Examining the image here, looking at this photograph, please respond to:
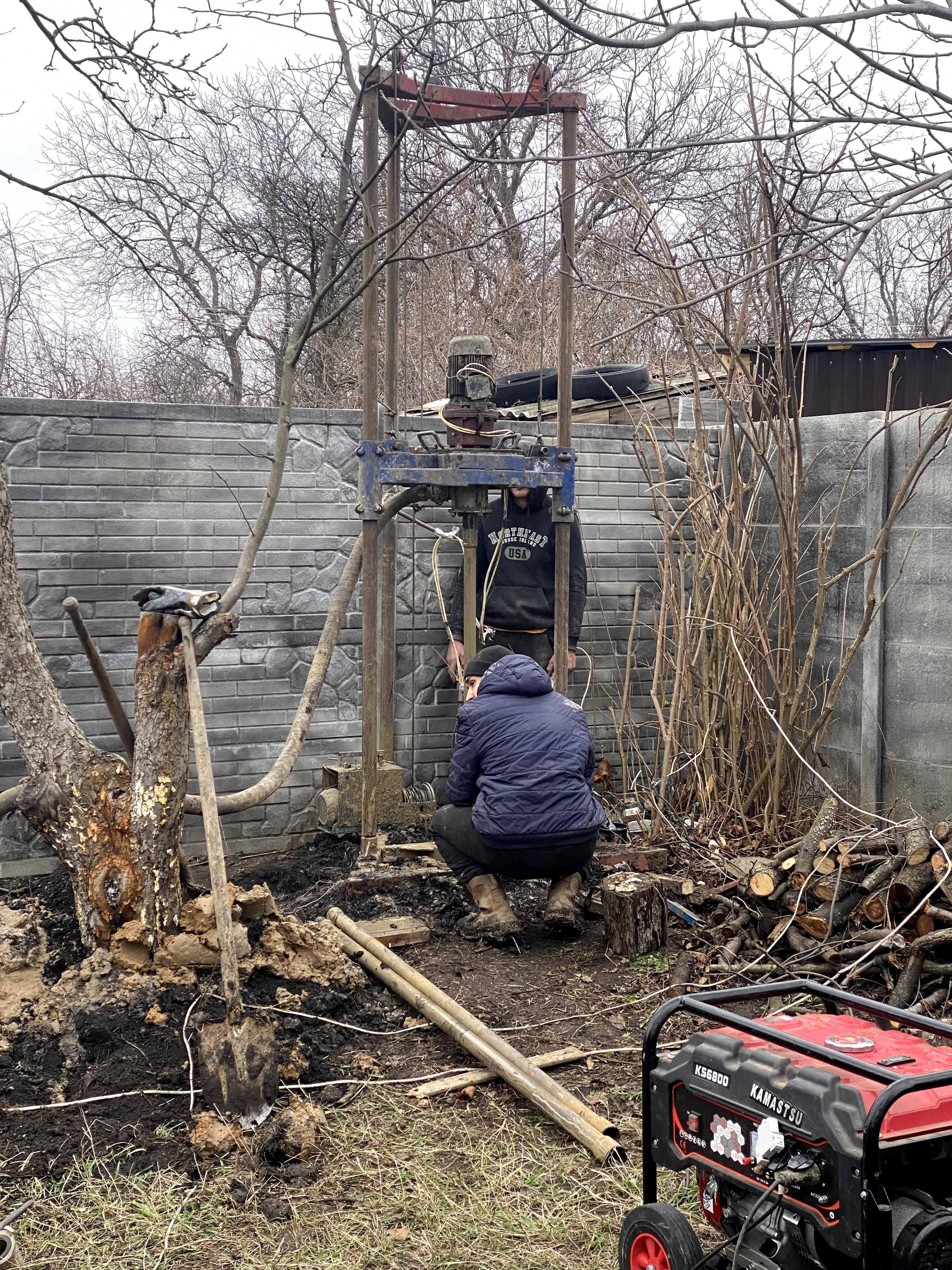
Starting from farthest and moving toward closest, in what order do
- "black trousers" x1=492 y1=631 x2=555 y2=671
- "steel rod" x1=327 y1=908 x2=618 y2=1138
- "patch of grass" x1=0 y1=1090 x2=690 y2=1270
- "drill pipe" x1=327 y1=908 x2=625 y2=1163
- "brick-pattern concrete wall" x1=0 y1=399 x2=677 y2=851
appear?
"black trousers" x1=492 y1=631 x2=555 y2=671 < "brick-pattern concrete wall" x1=0 y1=399 x2=677 y2=851 < "steel rod" x1=327 y1=908 x2=618 y2=1138 < "drill pipe" x1=327 y1=908 x2=625 y2=1163 < "patch of grass" x1=0 y1=1090 x2=690 y2=1270

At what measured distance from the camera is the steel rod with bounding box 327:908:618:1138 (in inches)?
147

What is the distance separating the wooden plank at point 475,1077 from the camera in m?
4.06

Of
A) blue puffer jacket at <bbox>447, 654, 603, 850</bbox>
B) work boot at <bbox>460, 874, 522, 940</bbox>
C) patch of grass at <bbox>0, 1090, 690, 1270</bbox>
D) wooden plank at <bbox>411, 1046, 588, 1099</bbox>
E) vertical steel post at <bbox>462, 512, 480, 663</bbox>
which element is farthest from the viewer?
vertical steel post at <bbox>462, 512, 480, 663</bbox>

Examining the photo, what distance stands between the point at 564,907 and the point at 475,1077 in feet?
5.05

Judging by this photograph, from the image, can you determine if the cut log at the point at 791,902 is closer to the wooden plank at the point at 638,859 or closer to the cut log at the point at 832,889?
the cut log at the point at 832,889

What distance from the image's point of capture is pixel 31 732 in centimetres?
442

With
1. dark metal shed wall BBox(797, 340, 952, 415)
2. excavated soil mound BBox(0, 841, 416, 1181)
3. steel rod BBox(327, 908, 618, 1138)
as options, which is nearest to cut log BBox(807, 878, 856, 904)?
steel rod BBox(327, 908, 618, 1138)

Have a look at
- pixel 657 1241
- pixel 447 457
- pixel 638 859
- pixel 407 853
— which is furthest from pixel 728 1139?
pixel 447 457

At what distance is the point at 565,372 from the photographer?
253 inches

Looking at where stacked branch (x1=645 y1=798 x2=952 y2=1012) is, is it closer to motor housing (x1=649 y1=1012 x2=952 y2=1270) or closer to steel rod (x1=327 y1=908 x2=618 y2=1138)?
steel rod (x1=327 y1=908 x2=618 y2=1138)

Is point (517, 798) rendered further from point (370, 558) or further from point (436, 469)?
point (436, 469)

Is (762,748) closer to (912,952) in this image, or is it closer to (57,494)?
(912,952)

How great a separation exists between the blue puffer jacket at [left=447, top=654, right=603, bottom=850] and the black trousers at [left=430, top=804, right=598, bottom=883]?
0.05m

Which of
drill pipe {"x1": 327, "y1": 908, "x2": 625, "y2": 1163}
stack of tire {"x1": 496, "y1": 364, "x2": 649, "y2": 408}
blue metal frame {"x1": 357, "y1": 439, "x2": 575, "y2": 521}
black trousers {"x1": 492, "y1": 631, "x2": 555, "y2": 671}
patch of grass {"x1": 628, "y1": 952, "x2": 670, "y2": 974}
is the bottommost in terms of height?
patch of grass {"x1": 628, "y1": 952, "x2": 670, "y2": 974}
